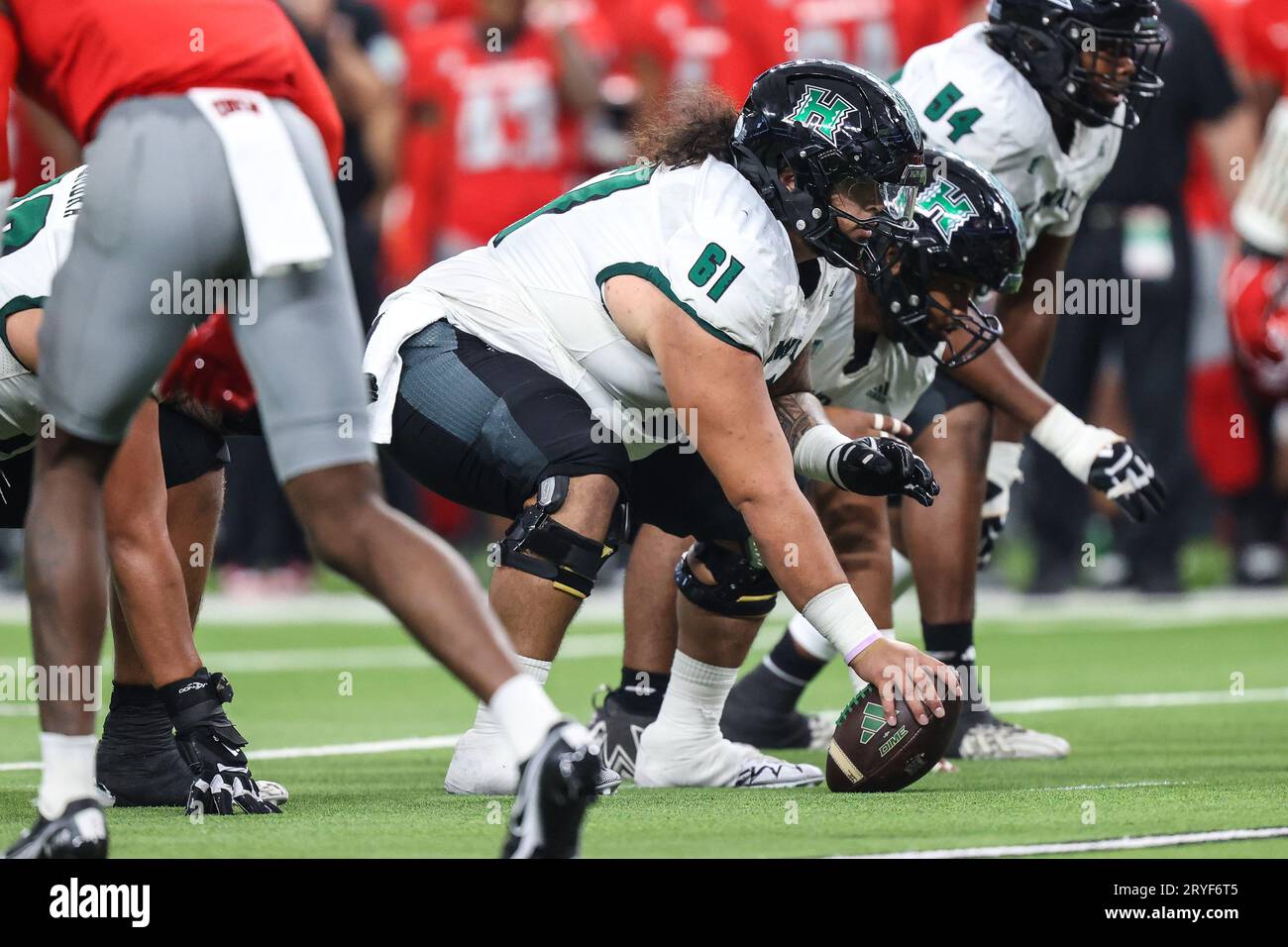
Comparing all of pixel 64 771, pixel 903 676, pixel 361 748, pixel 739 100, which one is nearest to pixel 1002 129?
pixel 903 676

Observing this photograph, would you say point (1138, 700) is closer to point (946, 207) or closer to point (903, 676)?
point (946, 207)

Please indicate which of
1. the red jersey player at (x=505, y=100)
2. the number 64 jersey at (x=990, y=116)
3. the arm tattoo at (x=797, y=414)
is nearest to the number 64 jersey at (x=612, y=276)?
the arm tattoo at (x=797, y=414)

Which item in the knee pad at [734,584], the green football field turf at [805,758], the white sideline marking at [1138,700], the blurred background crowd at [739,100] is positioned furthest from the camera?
the blurred background crowd at [739,100]

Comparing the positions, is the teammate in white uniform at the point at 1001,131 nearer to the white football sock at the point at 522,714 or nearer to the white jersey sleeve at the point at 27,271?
the white jersey sleeve at the point at 27,271

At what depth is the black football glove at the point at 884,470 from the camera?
496cm

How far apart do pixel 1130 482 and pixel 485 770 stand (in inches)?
69.9

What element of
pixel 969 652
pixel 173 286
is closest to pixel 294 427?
pixel 173 286

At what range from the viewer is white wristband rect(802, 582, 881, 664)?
184 inches

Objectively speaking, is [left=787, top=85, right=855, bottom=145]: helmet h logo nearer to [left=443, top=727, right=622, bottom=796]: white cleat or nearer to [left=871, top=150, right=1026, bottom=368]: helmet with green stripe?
[left=871, top=150, right=1026, bottom=368]: helmet with green stripe

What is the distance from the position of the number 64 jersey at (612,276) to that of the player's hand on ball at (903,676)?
0.68 metres

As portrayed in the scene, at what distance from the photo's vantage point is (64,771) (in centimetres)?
395

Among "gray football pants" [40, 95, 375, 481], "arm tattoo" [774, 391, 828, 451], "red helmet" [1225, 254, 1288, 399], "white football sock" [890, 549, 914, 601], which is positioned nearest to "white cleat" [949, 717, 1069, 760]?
"white football sock" [890, 549, 914, 601]
